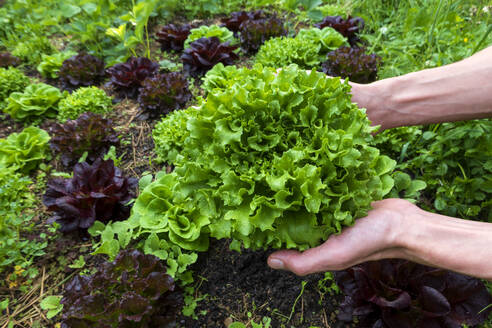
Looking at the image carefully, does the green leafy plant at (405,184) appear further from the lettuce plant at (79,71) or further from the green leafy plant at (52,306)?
the lettuce plant at (79,71)

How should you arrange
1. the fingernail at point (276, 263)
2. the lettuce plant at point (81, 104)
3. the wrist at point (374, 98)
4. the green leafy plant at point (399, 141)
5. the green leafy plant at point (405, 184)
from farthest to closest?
the lettuce plant at point (81, 104) < the green leafy plant at point (399, 141) < the wrist at point (374, 98) < the green leafy plant at point (405, 184) < the fingernail at point (276, 263)

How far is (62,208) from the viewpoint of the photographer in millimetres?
3094

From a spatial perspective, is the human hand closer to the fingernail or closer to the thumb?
the thumb

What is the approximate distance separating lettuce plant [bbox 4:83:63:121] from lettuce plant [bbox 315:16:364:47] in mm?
4683

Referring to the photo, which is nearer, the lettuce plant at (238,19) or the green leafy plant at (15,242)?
the green leafy plant at (15,242)

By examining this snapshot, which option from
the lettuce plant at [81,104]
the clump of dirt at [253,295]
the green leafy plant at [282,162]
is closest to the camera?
the green leafy plant at [282,162]

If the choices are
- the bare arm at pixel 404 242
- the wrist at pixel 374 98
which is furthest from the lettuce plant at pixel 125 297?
the wrist at pixel 374 98

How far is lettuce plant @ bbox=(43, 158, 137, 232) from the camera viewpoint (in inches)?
123

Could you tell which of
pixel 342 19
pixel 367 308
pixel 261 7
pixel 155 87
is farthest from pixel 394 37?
pixel 367 308

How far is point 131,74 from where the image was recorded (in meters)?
4.79

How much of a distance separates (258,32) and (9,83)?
4.22 meters

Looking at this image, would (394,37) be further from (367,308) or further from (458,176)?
(367,308)

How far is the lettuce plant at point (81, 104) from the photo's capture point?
441cm

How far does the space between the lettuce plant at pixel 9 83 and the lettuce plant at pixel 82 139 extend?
5.80 ft
